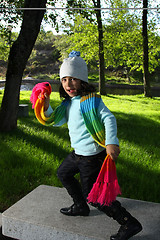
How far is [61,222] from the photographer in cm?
251

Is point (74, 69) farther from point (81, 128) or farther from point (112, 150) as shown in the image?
point (112, 150)

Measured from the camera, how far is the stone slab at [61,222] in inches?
92.6

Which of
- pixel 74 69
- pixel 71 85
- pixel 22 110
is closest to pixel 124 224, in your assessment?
pixel 71 85

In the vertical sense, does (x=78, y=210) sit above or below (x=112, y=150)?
below

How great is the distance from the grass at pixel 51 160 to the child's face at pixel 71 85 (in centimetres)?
176

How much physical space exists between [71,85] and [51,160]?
245cm

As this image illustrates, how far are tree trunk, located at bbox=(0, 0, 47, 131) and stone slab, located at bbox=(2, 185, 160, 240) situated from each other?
11.0ft

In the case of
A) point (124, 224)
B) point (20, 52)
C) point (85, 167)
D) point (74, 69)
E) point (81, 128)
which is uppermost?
point (20, 52)

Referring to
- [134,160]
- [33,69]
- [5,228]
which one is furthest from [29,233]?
[33,69]

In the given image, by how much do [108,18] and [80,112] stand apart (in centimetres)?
1633

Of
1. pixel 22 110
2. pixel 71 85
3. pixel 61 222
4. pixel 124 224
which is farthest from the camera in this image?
pixel 22 110

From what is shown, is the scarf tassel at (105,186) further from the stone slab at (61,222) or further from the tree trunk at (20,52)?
the tree trunk at (20,52)

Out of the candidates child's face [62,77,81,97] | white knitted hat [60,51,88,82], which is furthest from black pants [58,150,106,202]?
white knitted hat [60,51,88,82]

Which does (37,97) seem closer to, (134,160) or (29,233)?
(29,233)
